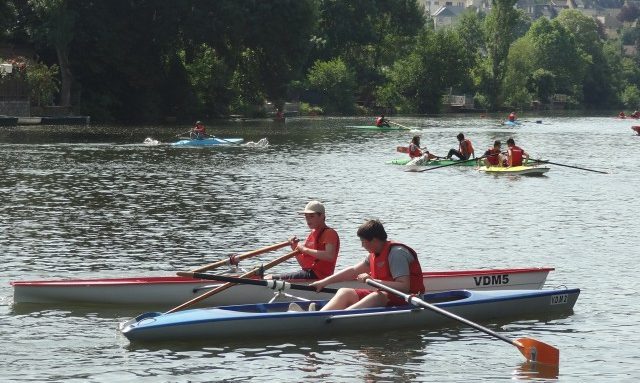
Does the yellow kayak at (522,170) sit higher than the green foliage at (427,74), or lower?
lower

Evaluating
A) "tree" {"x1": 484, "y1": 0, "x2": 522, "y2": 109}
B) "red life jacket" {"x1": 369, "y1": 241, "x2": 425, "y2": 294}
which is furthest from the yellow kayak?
"tree" {"x1": 484, "y1": 0, "x2": 522, "y2": 109}

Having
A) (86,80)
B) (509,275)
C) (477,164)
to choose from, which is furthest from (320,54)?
(509,275)

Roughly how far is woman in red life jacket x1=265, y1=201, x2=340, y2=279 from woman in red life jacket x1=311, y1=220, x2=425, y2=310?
1.04m

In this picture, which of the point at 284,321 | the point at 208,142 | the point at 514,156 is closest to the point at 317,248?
the point at 284,321

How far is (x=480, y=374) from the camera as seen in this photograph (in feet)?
52.6

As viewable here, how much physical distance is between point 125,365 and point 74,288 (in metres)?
3.75

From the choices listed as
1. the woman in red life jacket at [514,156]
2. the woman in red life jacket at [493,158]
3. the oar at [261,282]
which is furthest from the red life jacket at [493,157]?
the oar at [261,282]

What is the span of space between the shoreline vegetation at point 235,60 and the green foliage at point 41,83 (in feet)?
0.27

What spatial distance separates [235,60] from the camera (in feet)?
305

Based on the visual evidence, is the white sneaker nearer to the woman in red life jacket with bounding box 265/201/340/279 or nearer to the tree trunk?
the woman in red life jacket with bounding box 265/201/340/279

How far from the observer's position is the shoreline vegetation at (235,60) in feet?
273

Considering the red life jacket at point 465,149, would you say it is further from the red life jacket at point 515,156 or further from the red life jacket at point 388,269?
the red life jacket at point 388,269

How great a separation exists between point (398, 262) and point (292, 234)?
11050mm

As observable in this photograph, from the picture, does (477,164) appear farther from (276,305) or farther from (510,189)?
(276,305)
